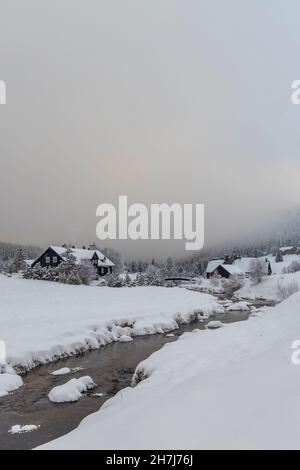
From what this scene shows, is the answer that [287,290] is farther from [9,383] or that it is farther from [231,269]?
[9,383]

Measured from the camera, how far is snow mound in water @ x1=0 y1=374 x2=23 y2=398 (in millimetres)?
17281

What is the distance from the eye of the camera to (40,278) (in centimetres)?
6306

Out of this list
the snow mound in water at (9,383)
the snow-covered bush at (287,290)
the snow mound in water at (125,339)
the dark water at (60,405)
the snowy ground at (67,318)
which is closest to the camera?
the dark water at (60,405)

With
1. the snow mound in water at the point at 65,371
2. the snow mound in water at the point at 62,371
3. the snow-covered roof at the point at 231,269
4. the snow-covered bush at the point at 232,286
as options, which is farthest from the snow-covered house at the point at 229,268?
the snow mound in water at the point at 62,371

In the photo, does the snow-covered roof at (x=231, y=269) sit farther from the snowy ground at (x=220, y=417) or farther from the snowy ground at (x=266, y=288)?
the snowy ground at (x=220, y=417)

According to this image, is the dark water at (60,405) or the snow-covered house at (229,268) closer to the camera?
the dark water at (60,405)

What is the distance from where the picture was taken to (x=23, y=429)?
42.6 feet

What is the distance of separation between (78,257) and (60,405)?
77.5 m

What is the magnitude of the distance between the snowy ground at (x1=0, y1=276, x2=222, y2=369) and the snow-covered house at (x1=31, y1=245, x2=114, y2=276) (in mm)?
28908

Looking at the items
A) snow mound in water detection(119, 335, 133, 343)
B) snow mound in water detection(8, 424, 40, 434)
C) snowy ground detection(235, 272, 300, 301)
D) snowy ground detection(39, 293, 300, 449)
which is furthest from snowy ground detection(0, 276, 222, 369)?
snowy ground detection(235, 272, 300, 301)

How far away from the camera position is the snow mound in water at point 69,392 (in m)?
16.0

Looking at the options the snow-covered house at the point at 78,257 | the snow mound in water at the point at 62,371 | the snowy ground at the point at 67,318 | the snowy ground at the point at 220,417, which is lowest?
the snow mound in water at the point at 62,371

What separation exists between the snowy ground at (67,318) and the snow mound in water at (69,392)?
5.18 metres

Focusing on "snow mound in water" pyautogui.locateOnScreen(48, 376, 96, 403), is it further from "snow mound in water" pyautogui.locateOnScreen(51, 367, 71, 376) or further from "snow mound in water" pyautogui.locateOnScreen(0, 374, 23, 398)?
"snow mound in water" pyautogui.locateOnScreen(51, 367, 71, 376)
